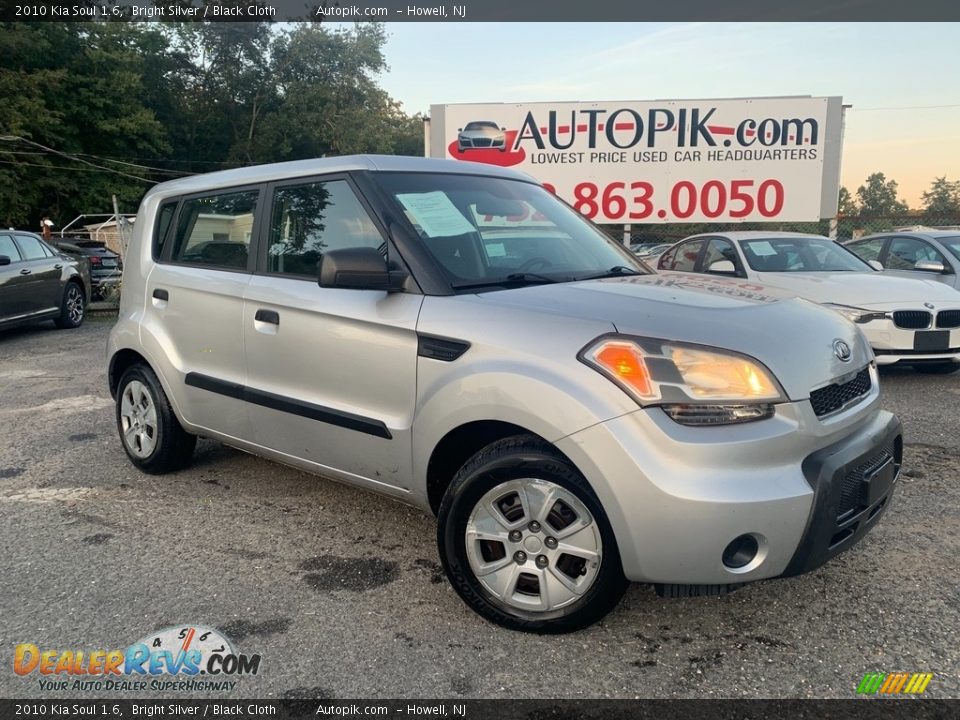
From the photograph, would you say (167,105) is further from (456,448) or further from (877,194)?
(877,194)

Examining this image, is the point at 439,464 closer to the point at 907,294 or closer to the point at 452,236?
the point at 452,236

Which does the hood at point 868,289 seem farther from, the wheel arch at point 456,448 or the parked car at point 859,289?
the wheel arch at point 456,448

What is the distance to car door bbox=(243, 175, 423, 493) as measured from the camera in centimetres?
288

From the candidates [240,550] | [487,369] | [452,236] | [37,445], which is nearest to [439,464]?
[487,369]

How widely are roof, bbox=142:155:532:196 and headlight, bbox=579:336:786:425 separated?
5.03 feet

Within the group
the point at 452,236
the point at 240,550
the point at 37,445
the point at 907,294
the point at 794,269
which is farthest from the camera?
the point at 794,269

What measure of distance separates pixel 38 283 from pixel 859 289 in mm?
10578

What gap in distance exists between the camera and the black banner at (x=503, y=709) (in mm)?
2172

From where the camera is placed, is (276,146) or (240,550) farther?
(276,146)

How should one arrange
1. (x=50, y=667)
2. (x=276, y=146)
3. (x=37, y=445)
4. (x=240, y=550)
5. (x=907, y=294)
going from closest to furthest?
(x=50, y=667) → (x=240, y=550) → (x=37, y=445) → (x=907, y=294) → (x=276, y=146)

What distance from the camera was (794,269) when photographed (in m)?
7.31

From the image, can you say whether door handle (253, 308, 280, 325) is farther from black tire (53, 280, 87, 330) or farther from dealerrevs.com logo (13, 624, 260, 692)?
black tire (53, 280, 87, 330)

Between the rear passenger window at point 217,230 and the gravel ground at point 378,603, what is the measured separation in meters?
1.32

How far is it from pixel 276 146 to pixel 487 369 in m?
47.1
